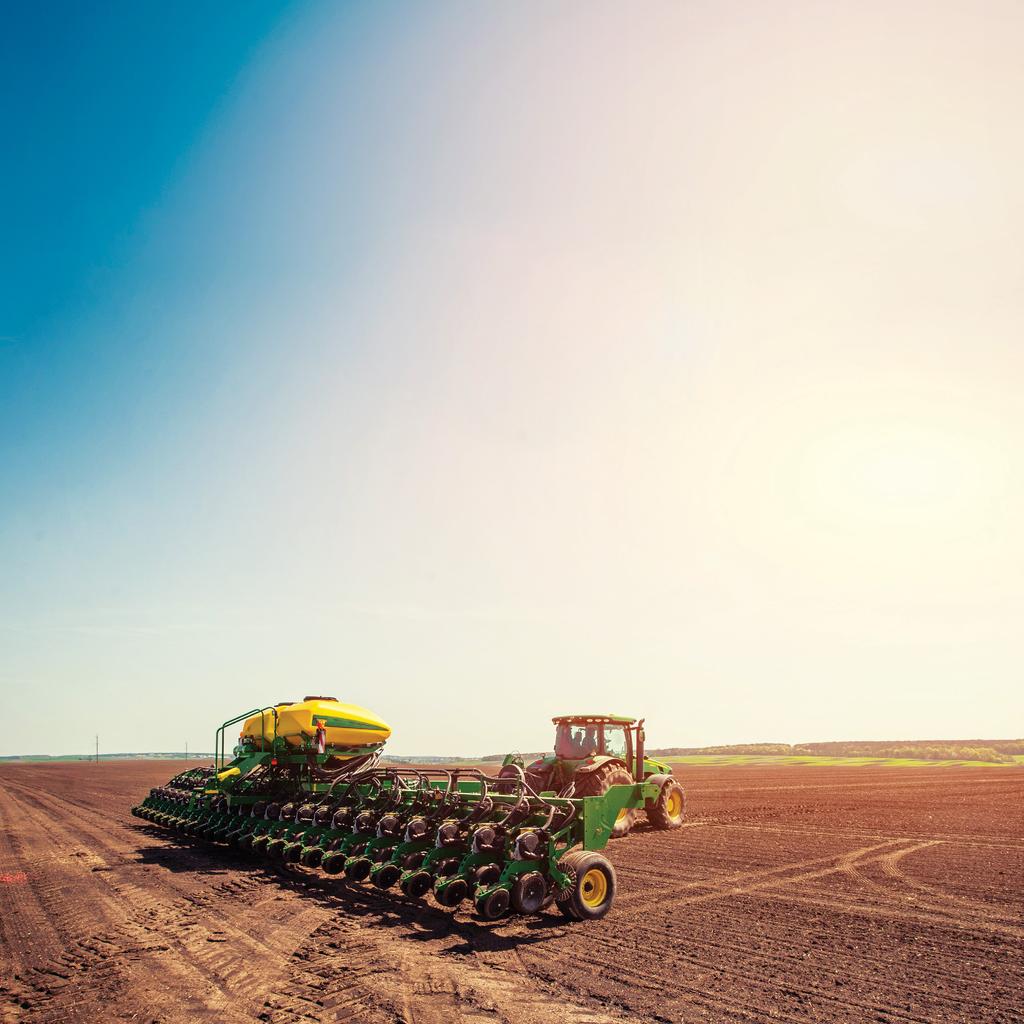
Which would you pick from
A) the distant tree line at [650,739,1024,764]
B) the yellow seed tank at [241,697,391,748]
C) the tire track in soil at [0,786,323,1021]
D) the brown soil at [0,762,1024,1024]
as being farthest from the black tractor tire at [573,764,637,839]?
the distant tree line at [650,739,1024,764]

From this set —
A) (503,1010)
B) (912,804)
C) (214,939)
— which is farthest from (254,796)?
(912,804)

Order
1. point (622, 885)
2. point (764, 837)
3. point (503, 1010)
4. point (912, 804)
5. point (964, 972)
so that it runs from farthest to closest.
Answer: point (912, 804) → point (764, 837) → point (622, 885) → point (964, 972) → point (503, 1010)

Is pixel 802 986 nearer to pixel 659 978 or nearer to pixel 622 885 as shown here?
pixel 659 978

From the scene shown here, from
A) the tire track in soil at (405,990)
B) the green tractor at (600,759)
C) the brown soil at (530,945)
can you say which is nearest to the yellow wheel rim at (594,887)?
the brown soil at (530,945)

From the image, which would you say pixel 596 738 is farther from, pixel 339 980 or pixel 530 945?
pixel 339 980

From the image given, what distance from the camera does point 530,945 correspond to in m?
8.27

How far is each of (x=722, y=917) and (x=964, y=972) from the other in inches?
110

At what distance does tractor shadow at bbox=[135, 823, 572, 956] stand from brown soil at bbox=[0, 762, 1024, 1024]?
0.05 metres

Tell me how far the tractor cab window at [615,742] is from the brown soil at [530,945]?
2676 mm

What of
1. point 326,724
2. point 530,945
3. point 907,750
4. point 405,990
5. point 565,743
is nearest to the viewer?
point 405,990

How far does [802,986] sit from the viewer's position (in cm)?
700

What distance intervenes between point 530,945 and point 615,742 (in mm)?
9431

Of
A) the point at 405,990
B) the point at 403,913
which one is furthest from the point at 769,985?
the point at 403,913

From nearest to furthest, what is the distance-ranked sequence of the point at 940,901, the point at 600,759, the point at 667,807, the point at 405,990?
the point at 405,990, the point at 940,901, the point at 600,759, the point at 667,807
